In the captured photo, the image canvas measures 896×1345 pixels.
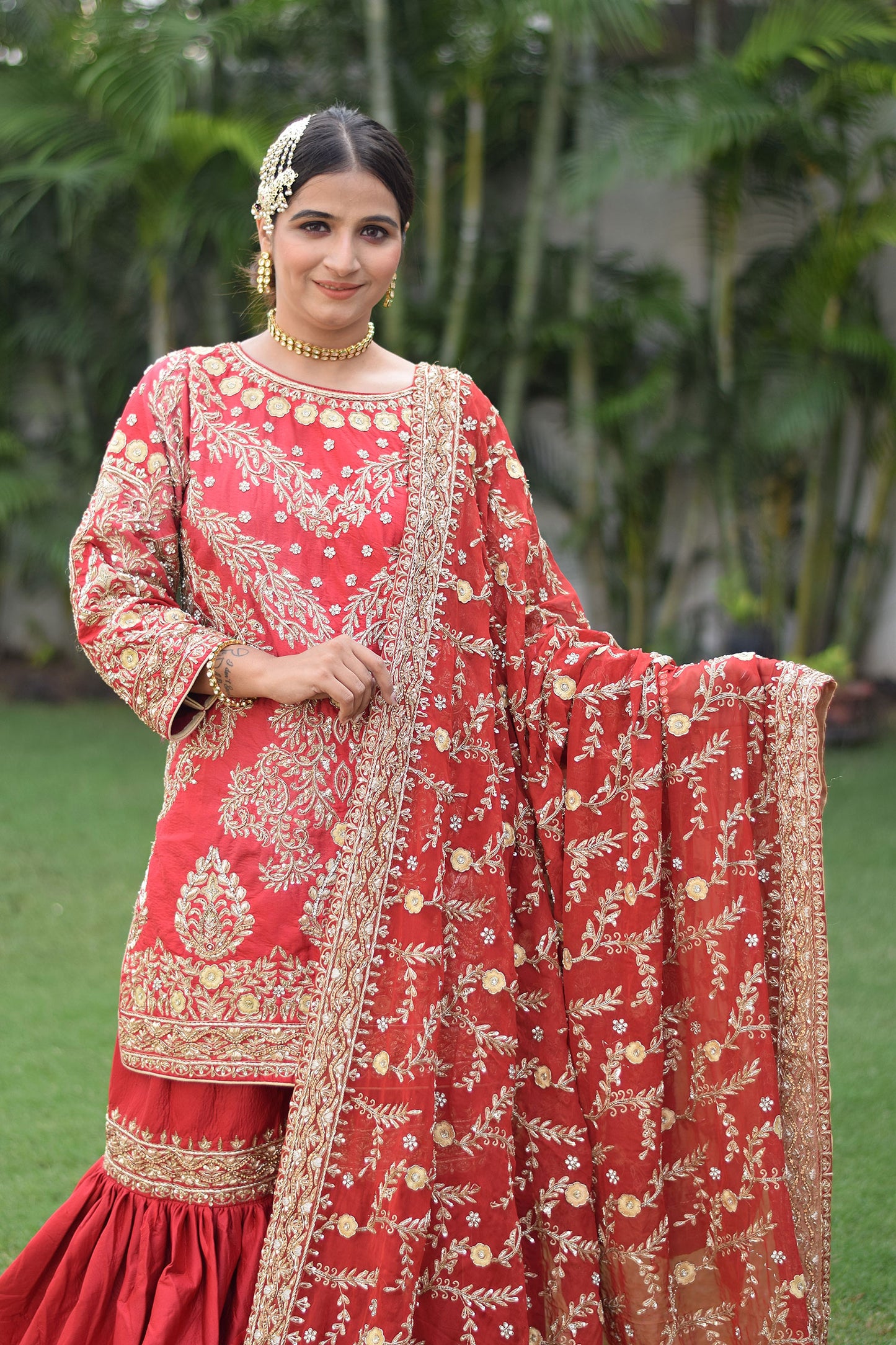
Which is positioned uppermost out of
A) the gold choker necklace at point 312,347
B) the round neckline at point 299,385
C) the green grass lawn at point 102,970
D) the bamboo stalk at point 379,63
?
the bamboo stalk at point 379,63

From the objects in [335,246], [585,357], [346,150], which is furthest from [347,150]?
[585,357]

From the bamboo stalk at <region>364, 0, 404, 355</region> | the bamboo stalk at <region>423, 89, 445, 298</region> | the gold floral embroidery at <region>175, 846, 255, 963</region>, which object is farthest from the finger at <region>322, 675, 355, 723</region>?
the bamboo stalk at <region>423, 89, 445, 298</region>

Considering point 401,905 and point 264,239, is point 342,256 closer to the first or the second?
point 264,239

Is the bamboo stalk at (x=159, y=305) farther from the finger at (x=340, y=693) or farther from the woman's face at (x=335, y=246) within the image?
the finger at (x=340, y=693)

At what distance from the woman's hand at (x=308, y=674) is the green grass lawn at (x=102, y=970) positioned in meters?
1.32

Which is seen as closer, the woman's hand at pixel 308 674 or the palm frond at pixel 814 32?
the woman's hand at pixel 308 674

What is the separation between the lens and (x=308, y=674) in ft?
5.49

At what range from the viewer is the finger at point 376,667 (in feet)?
5.57

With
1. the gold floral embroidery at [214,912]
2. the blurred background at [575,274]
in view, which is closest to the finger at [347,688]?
the gold floral embroidery at [214,912]

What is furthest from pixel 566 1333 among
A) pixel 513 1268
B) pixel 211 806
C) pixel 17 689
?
pixel 17 689

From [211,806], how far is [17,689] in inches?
243

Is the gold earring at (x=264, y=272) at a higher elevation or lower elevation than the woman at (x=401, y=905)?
higher

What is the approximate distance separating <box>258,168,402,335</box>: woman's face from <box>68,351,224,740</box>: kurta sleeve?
0.19 meters

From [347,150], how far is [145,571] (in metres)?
0.59
